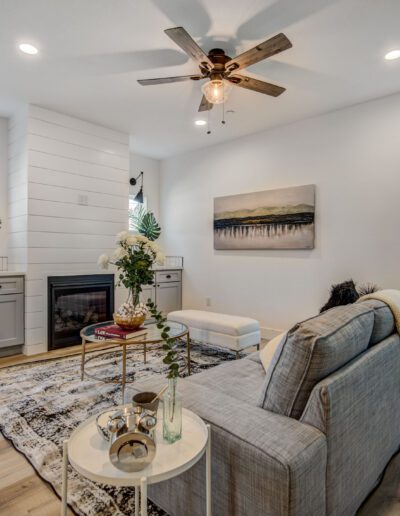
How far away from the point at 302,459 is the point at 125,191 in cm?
422

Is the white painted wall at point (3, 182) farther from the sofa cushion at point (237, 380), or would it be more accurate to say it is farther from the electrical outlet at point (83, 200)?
the sofa cushion at point (237, 380)

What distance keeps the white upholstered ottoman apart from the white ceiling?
237 cm

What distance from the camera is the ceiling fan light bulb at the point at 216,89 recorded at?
2.56 metres

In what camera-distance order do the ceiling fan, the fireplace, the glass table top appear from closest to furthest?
the ceiling fan → the glass table top → the fireplace

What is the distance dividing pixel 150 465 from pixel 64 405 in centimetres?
175

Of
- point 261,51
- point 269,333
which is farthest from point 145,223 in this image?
point 261,51

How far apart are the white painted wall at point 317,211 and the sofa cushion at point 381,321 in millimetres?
2048

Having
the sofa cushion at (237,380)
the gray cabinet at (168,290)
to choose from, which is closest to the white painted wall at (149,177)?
the gray cabinet at (168,290)

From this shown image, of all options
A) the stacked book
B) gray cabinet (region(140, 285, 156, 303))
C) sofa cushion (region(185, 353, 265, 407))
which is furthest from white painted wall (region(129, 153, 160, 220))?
Result: sofa cushion (region(185, 353, 265, 407))

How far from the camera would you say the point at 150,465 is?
3.25 feet

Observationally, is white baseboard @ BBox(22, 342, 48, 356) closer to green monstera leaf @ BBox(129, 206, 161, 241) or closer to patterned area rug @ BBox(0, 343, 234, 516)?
patterned area rug @ BBox(0, 343, 234, 516)

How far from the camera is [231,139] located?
4.84m

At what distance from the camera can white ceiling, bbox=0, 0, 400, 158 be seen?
2238mm

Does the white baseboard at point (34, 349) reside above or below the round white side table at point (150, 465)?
below
